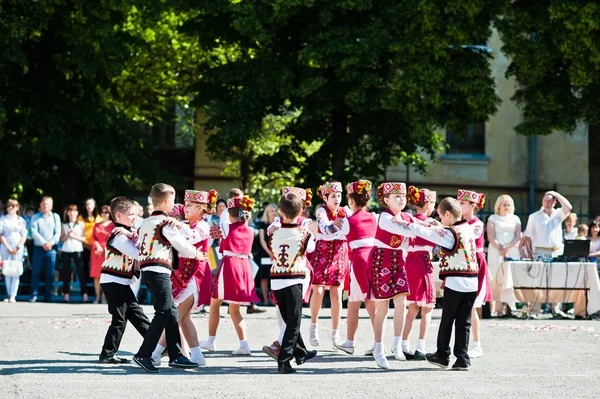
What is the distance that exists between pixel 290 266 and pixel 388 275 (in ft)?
3.77

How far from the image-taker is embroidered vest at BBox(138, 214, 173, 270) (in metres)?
11.2

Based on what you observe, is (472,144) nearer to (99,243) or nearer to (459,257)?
(99,243)

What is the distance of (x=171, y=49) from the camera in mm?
36562

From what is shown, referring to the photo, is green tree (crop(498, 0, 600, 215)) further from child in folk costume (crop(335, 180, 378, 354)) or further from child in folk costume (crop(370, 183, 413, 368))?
child in folk costume (crop(370, 183, 413, 368))

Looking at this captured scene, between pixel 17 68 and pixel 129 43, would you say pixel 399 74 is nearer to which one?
pixel 129 43

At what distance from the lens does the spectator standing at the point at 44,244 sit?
75.2 ft

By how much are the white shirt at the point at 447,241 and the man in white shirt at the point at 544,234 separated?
828cm

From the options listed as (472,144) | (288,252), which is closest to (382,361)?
(288,252)

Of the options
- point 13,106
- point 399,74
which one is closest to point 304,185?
point 399,74

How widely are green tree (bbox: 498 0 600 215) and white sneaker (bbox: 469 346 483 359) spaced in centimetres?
1540

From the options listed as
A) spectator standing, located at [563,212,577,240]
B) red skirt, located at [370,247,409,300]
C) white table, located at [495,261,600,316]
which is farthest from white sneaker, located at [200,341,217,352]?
spectator standing, located at [563,212,577,240]

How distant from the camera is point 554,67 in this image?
28.7m

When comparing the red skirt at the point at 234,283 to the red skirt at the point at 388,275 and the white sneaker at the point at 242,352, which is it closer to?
the white sneaker at the point at 242,352

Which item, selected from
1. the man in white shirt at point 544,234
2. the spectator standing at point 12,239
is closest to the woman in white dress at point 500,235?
the man in white shirt at point 544,234
